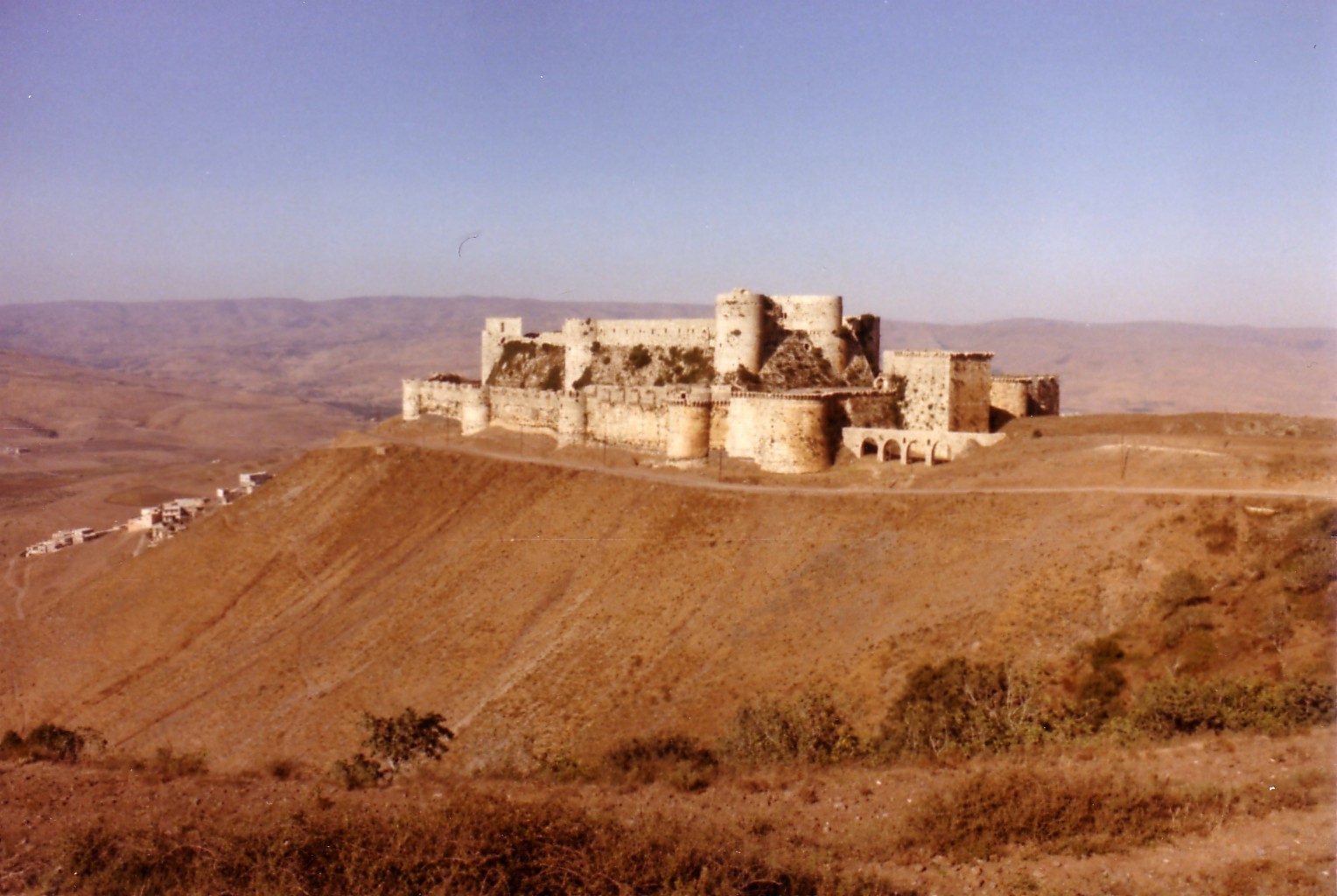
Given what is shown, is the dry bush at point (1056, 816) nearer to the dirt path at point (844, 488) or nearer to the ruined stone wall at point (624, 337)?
the dirt path at point (844, 488)

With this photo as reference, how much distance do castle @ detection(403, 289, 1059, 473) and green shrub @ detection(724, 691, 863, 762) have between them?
22.1 metres

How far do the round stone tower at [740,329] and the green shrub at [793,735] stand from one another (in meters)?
29.2

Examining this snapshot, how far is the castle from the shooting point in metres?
44.5

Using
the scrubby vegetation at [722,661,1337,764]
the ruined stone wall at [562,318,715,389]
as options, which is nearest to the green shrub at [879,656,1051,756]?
the scrubby vegetation at [722,661,1337,764]

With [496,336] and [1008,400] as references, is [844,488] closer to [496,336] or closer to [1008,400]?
[1008,400]

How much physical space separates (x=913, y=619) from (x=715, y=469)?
1752cm

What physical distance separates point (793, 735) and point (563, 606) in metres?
17.6

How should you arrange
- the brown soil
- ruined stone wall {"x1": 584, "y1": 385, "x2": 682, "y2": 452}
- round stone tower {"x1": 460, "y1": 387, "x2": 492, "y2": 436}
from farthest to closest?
1. round stone tower {"x1": 460, "y1": 387, "x2": 492, "y2": 436}
2. ruined stone wall {"x1": 584, "y1": 385, "x2": 682, "y2": 452}
3. the brown soil

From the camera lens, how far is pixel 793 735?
840 inches

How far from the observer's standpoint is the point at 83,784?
18.1 m

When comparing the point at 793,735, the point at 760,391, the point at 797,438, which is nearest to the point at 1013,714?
the point at 793,735

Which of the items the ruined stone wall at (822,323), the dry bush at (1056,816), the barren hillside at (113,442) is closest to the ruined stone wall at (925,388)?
the ruined stone wall at (822,323)

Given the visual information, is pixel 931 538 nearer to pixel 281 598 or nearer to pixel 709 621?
pixel 709 621

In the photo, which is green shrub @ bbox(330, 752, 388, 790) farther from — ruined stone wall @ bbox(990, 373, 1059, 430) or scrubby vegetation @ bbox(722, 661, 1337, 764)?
ruined stone wall @ bbox(990, 373, 1059, 430)
